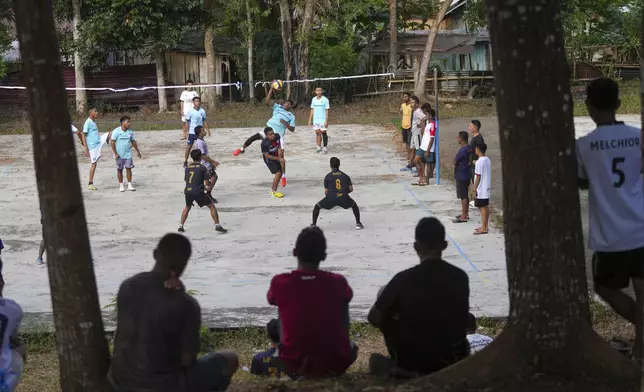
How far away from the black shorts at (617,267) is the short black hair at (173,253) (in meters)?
2.64

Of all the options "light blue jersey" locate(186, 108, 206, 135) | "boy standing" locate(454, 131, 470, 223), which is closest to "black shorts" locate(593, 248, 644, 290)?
"boy standing" locate(454, 131, 470, 223)

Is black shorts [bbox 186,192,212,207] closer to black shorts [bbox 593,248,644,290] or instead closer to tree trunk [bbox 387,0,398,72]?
black shorts [bbox 593,248,644,290]

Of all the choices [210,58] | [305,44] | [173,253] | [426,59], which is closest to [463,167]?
[173,253]

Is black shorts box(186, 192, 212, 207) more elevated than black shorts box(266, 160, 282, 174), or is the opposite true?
black shorts box(266, 160, 282, 174)

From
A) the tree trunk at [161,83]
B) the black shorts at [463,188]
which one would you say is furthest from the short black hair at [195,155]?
the tree trunk at [161,83]

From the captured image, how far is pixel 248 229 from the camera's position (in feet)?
51.3

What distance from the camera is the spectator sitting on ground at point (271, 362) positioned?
5.97 metres

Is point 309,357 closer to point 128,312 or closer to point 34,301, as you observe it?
point 128,312

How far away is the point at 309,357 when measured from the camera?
5.62m

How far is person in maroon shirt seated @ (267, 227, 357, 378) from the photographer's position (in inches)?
219

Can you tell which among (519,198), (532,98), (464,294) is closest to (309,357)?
(464,294)

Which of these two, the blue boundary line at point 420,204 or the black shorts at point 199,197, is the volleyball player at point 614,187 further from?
the black shorts at point 199,197

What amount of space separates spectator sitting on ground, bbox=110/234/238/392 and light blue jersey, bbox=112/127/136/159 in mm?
Answer: 13990

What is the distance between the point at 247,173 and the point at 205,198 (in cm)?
645
